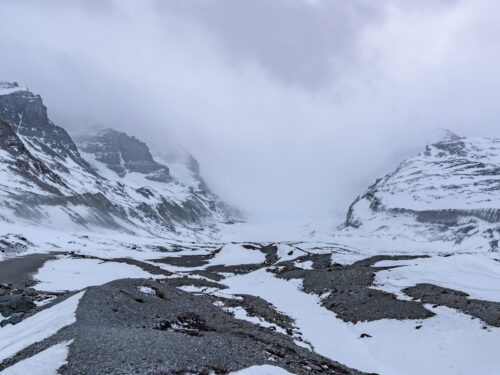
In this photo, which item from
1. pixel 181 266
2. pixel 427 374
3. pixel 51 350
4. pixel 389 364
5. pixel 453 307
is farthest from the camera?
pixel 181 266

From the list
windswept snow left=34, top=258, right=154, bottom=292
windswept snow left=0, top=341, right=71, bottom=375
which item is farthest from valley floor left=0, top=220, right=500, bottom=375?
windswept snow left=34, top=258, right=154, bottom=292

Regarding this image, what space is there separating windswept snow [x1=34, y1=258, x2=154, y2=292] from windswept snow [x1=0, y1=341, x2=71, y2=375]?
127ft

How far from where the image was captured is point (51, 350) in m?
18.0

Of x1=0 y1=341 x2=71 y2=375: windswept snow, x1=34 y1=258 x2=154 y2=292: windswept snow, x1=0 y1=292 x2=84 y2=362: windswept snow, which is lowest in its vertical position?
x1=34 y1=258 x2=154 y2=292: windswept snow

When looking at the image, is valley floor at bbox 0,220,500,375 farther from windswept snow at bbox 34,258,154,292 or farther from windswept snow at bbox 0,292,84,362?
windswept snow at bbox 34,258,154,292

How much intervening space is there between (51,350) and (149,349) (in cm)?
377

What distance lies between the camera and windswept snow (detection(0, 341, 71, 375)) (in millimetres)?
15914

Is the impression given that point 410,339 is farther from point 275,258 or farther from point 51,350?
point 275,258

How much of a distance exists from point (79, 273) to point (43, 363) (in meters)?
58.1

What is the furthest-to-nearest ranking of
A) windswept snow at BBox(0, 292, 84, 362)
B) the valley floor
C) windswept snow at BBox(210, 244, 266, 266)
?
windswept snow at BBox(210, 244, 266, 266) → windswept snow at BBox(0, 292, 84, 362) → the valley floor

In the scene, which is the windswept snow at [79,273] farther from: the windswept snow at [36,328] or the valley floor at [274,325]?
the windswept snow at [36,328]

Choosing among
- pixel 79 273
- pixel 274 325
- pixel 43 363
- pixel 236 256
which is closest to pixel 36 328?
pixel 43 363

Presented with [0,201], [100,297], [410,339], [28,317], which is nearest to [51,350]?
[100,297]

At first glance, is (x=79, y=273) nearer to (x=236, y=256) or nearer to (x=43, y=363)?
(x=236, y=256)
